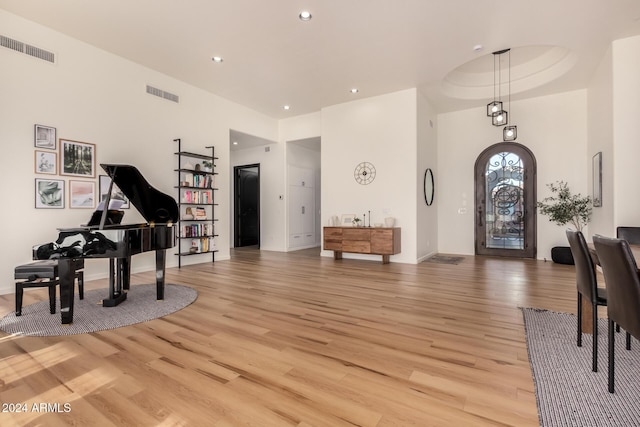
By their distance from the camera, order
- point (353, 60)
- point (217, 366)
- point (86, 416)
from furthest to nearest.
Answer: point (353, 60)
point (217, 366)
point (86, 416)

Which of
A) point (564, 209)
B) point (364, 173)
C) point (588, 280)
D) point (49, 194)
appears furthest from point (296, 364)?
point (564, 209)

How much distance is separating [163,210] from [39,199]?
6.13 ft

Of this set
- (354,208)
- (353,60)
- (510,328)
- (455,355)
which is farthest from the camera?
(354,208)

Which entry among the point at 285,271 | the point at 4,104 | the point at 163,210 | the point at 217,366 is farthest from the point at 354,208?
the point at 4,104

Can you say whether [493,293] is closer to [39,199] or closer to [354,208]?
[354,208]

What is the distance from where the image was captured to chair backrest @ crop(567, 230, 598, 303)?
2.04 m

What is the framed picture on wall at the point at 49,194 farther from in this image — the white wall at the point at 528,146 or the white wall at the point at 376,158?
the white wall at the point at 528,146

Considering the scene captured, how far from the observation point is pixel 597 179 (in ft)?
18.4

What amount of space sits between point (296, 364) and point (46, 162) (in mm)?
4593

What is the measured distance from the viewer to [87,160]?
4.75 m

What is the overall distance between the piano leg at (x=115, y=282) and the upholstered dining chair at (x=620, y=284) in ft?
13.5

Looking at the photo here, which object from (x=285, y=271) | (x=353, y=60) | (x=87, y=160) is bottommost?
(x=285, y=271)

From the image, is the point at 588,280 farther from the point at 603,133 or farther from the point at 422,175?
the point at 422,175

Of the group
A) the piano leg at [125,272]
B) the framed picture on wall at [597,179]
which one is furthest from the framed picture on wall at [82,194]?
the framed picture on wall at [597,179]
